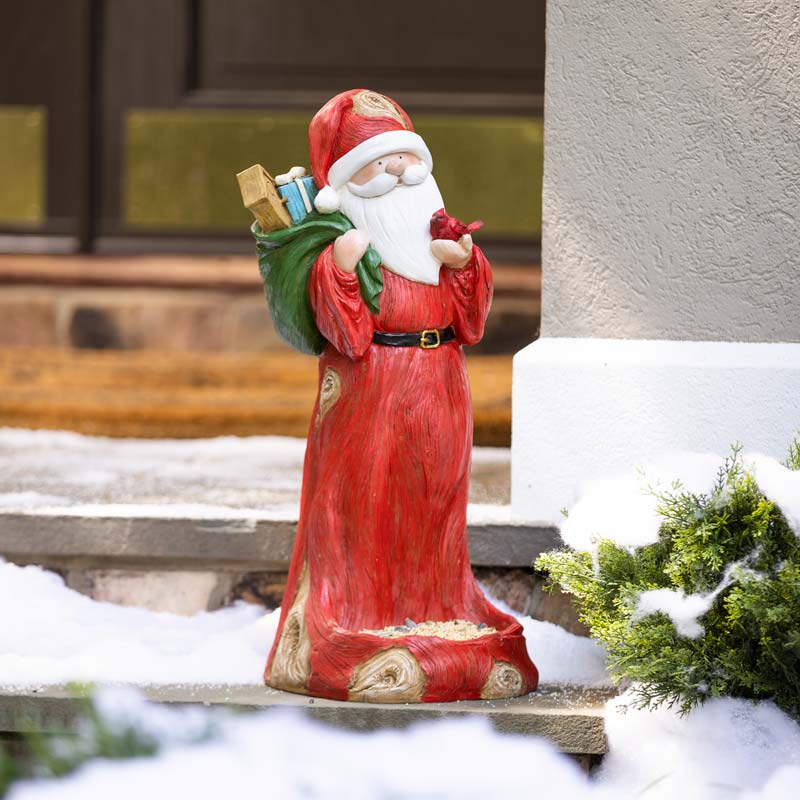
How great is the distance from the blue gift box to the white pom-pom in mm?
22

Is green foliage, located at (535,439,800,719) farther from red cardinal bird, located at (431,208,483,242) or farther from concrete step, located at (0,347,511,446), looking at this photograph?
concrete step, located at (0,347,511,446)

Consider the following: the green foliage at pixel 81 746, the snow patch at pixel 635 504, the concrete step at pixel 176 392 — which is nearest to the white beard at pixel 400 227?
the snow patch at pixel 635 504

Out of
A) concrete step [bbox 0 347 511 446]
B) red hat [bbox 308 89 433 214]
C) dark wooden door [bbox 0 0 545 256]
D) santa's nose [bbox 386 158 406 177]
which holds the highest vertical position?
dark wooden door [bbox 0 0 545 256]

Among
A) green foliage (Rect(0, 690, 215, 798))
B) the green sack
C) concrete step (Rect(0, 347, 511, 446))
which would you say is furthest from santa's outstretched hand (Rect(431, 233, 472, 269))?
concrete step (Rect(0, 347, 511, 446))

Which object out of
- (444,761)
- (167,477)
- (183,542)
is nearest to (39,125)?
(167,477)

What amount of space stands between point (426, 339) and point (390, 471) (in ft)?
0.78

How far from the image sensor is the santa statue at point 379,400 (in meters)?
2.60

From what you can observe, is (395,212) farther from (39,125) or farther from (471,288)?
(39,125)

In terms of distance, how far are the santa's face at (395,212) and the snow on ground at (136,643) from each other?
774 millimetres

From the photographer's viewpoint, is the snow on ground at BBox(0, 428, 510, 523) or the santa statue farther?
the snow on ground at BBox(0, 428, 510, 523)

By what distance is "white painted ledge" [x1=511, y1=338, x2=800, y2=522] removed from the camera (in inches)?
121

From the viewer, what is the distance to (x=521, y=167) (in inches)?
231

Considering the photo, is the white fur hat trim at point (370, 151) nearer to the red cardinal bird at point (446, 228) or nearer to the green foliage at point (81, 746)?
the red cardinal bird at point (446, 228)

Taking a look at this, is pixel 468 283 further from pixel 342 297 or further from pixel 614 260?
pixel 614 260
